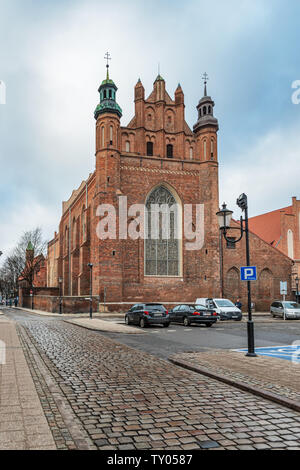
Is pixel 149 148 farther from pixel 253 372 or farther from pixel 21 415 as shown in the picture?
pixel 21 415

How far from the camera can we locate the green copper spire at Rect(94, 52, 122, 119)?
3725cm

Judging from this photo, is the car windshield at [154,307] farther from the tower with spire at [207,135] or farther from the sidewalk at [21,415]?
the tower with spire at [207,135]

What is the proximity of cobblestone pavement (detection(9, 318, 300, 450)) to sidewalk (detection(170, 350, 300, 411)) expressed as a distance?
185 mm

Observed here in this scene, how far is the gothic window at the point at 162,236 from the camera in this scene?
1487 inches

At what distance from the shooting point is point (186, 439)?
4438mm

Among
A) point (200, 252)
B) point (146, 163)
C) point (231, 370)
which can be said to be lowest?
point (231, 370)

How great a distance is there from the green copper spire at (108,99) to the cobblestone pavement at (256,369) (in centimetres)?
3021

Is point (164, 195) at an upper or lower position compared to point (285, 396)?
upper

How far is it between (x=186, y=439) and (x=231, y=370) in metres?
4.18

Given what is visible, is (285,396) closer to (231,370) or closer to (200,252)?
(231,370)

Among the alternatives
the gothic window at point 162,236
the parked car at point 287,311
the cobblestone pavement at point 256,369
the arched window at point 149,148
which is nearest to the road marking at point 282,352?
the cobblestone pavement at point 256,369

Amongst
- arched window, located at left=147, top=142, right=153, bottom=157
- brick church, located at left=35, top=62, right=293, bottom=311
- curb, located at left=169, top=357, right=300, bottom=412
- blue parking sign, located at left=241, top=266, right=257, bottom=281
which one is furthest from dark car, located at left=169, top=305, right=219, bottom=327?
arched window, located at left=147, top=142, right=153, bottom=157
